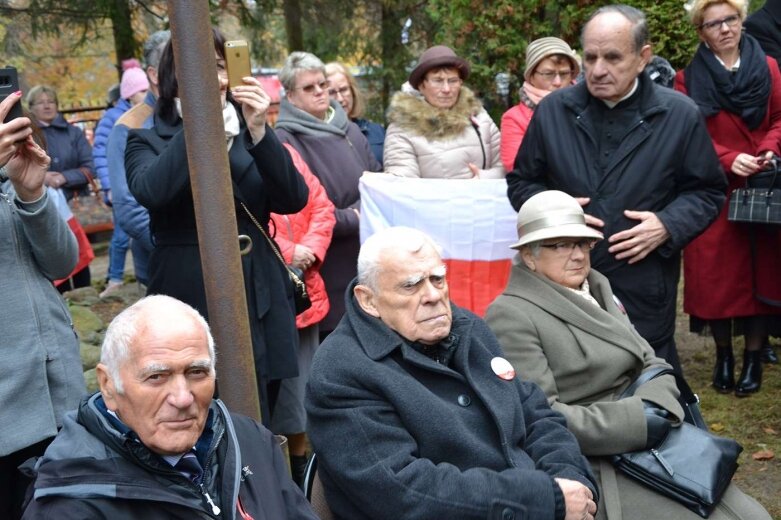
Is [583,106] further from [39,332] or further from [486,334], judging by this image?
[39,332]

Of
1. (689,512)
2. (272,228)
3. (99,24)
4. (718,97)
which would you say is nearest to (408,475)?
(689,512)

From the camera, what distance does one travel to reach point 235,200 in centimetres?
379

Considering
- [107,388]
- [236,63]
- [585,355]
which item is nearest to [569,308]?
A: [585,355]

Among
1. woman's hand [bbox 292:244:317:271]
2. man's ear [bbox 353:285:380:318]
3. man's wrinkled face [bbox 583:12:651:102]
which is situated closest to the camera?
man's ear [bbox 353:285:380:318]

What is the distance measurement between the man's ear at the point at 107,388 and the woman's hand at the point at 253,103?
1.22 meters

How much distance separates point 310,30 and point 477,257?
342 inches

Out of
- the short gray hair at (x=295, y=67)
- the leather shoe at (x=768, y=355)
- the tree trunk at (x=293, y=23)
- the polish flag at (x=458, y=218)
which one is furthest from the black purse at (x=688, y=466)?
the tree trunk at (x=293, y=23)

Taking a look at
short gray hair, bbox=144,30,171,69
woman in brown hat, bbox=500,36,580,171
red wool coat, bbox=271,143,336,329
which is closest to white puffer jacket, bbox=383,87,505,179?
woman in brown hat, bbox=500,36,580,171

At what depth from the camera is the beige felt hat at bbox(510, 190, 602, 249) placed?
12.5 feet

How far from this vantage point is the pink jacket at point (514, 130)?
548cm

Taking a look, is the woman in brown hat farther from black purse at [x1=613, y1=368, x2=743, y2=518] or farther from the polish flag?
black purse at [x1=613, y1=368, x2=743, y2=518]

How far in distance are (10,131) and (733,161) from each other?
408cm

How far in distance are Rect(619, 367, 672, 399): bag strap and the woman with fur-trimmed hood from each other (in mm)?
2165

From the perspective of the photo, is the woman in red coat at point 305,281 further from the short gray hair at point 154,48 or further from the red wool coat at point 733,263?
the red wool coat at point 733,263
